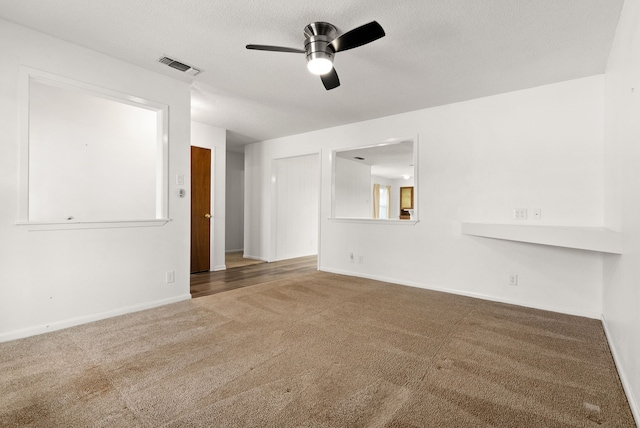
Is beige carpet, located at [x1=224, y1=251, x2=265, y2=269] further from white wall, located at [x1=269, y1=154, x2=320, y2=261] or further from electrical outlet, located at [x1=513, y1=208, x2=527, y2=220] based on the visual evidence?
electrical outlet, located at [x1=513, y1=208, x2=527, y2=220]

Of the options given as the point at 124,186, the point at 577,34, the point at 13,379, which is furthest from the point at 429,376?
the point at 124,186

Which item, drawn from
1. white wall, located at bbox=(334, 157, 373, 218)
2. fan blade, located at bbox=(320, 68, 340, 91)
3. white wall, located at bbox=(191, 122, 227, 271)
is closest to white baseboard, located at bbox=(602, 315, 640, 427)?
fan blade, located at bbox=(320, 68, 340, 91)

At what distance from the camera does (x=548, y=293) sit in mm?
3203

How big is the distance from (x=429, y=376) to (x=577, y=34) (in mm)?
2752

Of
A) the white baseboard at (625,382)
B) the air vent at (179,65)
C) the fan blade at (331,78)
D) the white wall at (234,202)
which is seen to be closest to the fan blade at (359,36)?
the fan blade at (331,78)

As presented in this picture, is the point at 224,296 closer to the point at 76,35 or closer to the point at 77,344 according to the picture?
the point at 77,344

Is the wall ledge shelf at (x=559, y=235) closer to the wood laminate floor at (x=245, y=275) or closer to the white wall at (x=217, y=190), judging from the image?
the wood laminate floor at (x=245, y=275)

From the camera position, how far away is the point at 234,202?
7473 millimetres

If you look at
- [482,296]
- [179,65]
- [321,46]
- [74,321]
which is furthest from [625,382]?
[179,65]

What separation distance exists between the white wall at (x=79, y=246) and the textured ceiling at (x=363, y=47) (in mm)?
186

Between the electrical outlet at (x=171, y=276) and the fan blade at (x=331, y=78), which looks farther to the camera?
the electrical outlet at (x=171, y=276)

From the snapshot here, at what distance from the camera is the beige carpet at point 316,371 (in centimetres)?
155

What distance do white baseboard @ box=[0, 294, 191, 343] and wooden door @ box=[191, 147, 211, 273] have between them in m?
1.81

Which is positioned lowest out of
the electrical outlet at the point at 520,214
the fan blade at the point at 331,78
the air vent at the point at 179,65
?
the electrical outlet at the point at 520,214
